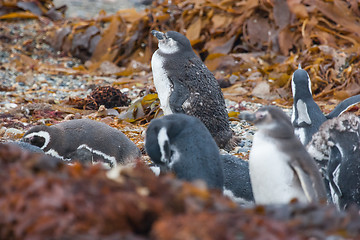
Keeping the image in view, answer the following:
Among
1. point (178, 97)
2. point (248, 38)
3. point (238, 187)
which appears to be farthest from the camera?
point (248, 38)

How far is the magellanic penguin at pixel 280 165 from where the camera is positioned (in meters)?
2.98

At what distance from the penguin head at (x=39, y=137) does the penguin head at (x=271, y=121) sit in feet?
5.73

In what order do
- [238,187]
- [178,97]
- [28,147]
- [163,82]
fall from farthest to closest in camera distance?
[163,82]
[178,97]
[28,147]
[238,187]

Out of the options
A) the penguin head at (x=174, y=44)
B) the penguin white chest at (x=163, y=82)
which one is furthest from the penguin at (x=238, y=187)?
the penguin head at (x=174, y=44)

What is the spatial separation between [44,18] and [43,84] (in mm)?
3229

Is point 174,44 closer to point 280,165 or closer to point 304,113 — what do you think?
→ point 304,113

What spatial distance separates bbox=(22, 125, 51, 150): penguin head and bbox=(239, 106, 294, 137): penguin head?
1747mm

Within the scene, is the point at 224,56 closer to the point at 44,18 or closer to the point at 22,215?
the point at 44,18

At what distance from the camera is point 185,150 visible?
9.68ft

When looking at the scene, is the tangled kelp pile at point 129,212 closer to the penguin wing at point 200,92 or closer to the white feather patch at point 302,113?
the white feather patch at point 302,113

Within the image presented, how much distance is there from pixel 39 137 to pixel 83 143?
0.34m

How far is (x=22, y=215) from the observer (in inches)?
62.4

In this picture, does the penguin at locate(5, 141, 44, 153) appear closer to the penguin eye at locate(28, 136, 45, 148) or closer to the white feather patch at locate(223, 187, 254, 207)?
the penguin eye at locate(28, 136, 45, 148)

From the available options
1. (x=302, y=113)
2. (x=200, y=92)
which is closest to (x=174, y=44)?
(x=200, y=92)
